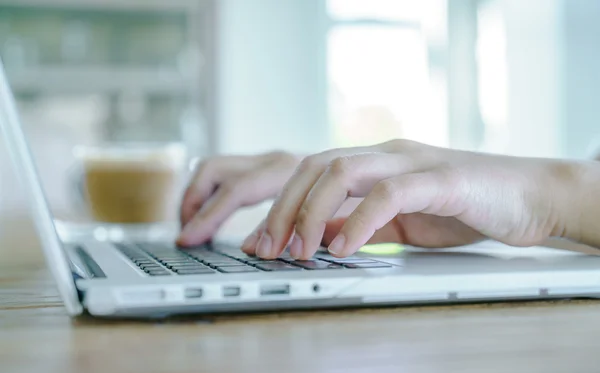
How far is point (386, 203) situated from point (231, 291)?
0.52 feet

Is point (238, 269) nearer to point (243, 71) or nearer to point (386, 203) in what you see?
point (386, 203)

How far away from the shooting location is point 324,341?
37cm

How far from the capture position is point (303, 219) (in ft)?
1.83

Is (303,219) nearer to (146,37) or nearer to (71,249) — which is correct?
(71,249)

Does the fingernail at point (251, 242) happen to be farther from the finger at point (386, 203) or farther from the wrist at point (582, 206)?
the wrist at point (582, 206)

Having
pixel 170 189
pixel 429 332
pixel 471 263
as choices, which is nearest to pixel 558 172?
pixel 471 263

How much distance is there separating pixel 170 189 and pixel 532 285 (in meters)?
1.19

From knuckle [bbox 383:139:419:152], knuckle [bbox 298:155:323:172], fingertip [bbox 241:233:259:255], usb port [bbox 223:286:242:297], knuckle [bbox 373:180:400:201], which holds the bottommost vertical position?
fingertip [bbox 241:233:259:255]

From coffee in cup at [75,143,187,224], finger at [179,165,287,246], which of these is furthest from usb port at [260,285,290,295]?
coffee in cup at [75,143,187,224]

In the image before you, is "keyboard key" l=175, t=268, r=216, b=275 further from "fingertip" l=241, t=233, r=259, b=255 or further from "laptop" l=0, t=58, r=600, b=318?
"fingertip" l=241, t=233, r=259, b=255

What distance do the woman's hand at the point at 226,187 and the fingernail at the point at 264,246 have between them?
0.26m

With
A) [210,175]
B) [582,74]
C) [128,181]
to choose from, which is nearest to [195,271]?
[210,175]

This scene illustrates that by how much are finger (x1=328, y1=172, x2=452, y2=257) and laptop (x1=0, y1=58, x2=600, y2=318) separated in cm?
2

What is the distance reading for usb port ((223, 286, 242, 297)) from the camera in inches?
16.5
